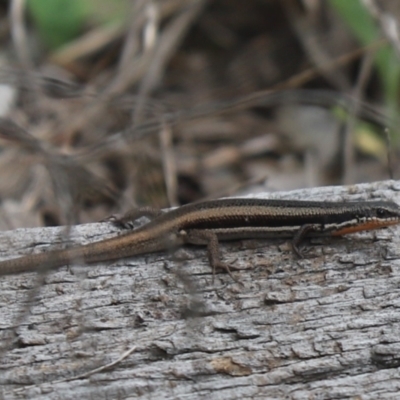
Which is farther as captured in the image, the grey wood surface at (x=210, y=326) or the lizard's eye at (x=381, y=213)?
the lizard's eye at (x=381, y=213)

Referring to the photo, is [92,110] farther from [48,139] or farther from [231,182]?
[231,182]

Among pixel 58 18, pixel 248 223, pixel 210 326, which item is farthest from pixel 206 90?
pixel 210 326

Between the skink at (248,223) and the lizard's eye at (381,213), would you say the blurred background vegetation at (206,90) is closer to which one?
the skink at (248,223)

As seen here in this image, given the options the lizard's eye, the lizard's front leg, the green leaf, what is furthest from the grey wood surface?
the green leaf

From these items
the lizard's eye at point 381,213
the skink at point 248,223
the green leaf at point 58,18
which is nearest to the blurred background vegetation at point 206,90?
the green leaf at point 58,18

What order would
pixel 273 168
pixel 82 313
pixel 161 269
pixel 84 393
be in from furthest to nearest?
pixel 273 168, pixel 161 269, pixel 82 313, pixel 84 393

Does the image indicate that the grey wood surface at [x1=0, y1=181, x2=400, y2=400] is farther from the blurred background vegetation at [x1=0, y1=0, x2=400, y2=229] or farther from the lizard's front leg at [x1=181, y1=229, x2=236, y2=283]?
the blurred background vegetation at [x1=0, y1=0, x2=400, y2=229]

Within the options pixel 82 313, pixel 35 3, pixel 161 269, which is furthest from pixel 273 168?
pixel 82 313
